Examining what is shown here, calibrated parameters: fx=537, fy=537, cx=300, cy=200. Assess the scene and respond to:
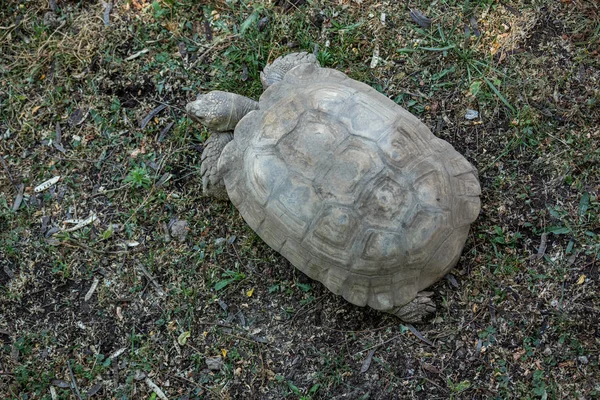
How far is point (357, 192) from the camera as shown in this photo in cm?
284

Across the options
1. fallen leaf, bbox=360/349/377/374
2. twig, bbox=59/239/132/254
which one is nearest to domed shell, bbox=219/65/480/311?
fallen leaf, bbox=360/349/377/374

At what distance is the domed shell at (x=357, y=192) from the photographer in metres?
2.86

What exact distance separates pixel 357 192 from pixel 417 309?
0.86 meters

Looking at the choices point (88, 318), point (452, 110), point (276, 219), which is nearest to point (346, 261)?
point (276, 219)

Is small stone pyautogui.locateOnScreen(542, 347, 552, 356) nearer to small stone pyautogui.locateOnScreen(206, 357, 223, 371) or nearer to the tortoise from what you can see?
the tortoise

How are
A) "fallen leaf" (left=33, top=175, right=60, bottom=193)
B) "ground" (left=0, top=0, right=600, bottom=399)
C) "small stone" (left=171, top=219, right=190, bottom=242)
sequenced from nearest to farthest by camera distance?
"ground" (left=0, top=0, right=600, bottom=399) → "small stone" (left=171, top=219, right=190, bottom=242) → "fallen leaf" (left=33, top=175, right=60, bottom=193)

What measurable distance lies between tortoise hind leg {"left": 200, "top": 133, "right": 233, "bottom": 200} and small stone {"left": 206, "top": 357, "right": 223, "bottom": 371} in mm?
1055

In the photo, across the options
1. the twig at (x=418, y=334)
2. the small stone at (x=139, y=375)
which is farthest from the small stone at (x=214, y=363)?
the twig at (x=418, y=334)

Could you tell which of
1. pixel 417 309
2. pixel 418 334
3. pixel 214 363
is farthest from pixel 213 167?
pixel 418 334

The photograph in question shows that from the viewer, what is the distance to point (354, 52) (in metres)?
3.82

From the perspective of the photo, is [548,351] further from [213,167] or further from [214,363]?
[213,167]

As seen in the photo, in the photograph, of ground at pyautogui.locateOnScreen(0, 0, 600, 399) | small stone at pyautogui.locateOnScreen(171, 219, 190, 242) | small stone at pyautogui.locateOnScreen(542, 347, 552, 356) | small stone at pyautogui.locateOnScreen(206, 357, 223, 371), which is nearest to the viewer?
small stone at pyautogui.locateOnScreen(542, 347, 552, 356)

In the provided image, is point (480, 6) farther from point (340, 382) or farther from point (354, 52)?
point (340, 382)

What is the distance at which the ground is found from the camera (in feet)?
10.6
